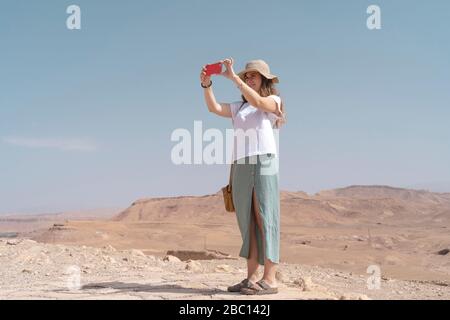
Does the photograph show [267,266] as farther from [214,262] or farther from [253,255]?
[214,262]

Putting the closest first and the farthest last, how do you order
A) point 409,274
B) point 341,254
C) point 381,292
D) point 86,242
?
point 381,292, point 409,274, point 341,254, point 86,242

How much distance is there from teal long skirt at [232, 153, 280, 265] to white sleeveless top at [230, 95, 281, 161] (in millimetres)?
59

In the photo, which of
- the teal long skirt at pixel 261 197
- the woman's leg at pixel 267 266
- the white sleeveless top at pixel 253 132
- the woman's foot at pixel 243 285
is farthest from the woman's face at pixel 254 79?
the woman's foot at pixel 243 285

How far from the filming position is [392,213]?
5428cm

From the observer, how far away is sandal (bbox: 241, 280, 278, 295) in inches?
169

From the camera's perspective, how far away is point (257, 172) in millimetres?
4371

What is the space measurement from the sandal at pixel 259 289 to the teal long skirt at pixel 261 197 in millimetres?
210

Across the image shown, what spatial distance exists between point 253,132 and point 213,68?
0.63 metres

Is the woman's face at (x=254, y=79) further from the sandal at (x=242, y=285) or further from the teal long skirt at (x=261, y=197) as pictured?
the sandal at (x=242, y=285)

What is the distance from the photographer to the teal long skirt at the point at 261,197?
171 inches

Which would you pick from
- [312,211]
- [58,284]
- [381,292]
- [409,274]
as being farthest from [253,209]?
[312,211]

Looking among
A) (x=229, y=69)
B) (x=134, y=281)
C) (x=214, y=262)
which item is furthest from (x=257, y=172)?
(x=214, y=262)
